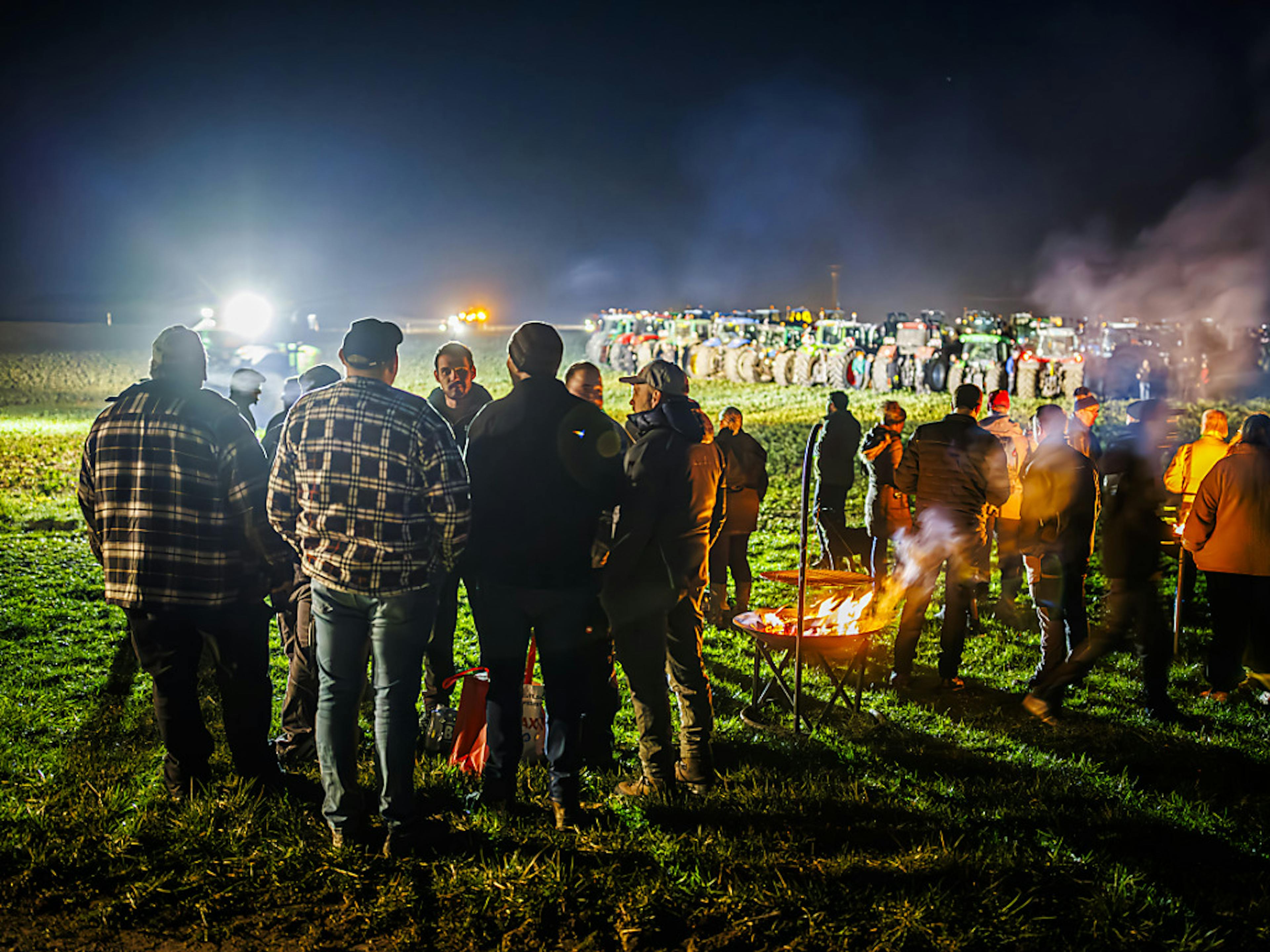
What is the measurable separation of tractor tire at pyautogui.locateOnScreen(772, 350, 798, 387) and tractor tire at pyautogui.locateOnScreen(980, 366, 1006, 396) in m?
7.80

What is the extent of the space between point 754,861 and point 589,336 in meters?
50.1

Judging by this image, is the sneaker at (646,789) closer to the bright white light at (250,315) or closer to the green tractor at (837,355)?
the bright white light at (250,315)

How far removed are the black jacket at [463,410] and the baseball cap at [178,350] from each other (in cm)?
168

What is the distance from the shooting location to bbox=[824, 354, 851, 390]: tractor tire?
30219 millimetres

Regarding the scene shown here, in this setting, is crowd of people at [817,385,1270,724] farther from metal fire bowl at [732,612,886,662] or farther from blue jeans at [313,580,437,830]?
blue jeans at [313,580,437,830]

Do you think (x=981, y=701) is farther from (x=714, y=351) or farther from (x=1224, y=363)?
(x=714, y=351)

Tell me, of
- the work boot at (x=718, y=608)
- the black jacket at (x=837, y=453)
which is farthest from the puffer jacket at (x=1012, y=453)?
the work boot at (x=718, y=608)

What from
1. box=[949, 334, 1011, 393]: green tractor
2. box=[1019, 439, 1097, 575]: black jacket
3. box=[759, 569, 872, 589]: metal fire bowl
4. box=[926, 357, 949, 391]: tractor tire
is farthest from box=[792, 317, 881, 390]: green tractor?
box=[759, 569, 872, 589]: metal fire bowl

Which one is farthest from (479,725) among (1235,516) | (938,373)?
(938,373)

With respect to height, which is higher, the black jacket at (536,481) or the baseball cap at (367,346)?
the baseball cap at (367,346)

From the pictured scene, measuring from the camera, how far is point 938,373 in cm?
2770

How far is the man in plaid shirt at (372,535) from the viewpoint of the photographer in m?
3.29

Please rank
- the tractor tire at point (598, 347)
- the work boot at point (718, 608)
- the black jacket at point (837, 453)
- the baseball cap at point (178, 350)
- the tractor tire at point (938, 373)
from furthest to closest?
the tractor tire at point (598, 347) < the tractor tire at point (938, 373) < the black jacket at point (837, 453) < the work boot at point (718, 608) < the baseball cap at point (178, 350)

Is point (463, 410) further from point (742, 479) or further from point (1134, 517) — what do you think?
point (1134, 517)
